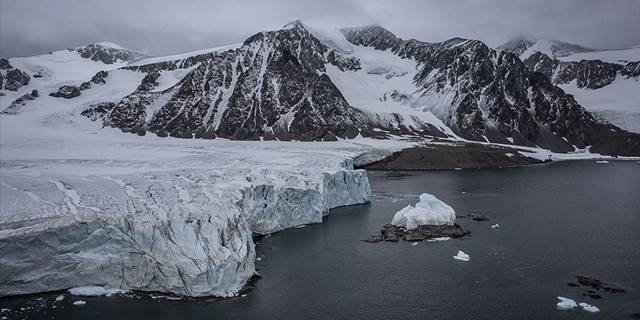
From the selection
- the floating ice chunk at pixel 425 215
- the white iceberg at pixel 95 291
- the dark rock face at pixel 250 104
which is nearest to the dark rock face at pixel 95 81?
the dark rock face at pixel 250 104

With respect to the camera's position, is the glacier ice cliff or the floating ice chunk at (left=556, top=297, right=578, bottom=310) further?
the glacier ice cliff

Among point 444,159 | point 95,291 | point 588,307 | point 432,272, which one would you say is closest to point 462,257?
point 432,272

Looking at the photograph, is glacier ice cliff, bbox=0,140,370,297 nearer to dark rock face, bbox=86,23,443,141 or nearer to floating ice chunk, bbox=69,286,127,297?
floating ice chunk, bbox=69,286,127,297

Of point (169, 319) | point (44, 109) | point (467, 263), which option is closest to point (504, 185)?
point (467, 263)

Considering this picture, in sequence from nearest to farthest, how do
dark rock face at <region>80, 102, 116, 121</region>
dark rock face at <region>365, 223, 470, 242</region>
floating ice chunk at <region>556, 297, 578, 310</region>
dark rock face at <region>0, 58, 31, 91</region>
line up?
floating ice chunk at <region>556, 297, 578, 310</region>, dark rock face at <region>365, 223, 470, 242</region>, dark rock face at <region>80, 102, 116, 121</region>, dark rock face at <region>0, 58, 31, 91</region>

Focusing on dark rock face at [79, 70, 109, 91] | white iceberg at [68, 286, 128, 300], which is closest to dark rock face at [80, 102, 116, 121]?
dark rock face at [79, 70, 109, 91]

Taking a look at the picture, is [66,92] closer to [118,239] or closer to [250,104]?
[250,104]

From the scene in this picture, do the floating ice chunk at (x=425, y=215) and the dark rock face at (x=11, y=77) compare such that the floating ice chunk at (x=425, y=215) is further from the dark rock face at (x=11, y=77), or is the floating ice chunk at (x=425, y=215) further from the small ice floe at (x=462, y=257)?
the dark rock face at (x=11, y=77)
